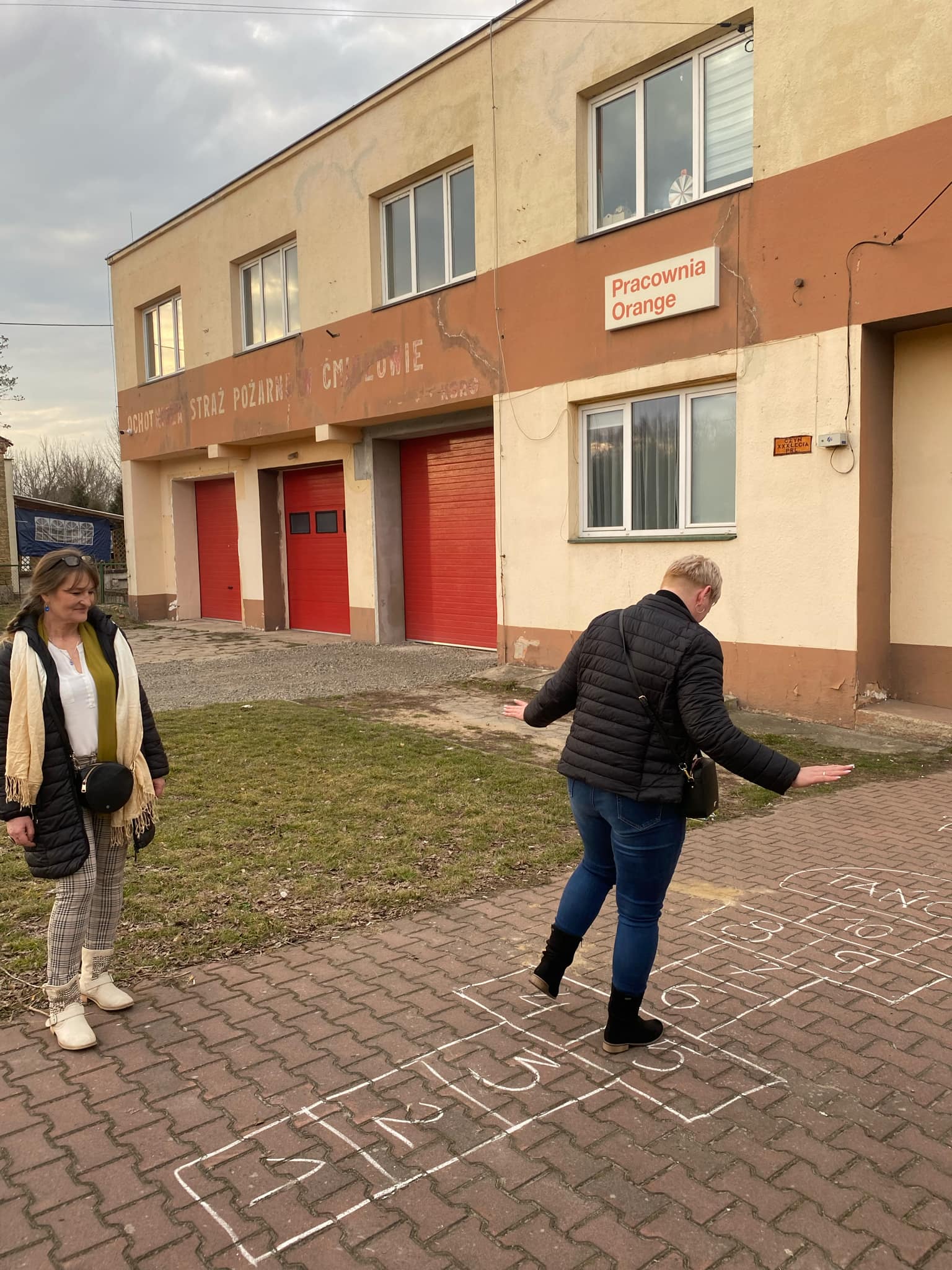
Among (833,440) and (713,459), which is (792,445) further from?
(713,459)

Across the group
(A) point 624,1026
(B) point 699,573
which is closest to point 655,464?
(B) point 699,573

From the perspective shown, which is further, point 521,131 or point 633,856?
point 521,131

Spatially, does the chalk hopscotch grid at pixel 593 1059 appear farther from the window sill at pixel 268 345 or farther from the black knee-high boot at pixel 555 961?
the window sill at pixel 268 345

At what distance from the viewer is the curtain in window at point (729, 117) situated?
9.55 metres

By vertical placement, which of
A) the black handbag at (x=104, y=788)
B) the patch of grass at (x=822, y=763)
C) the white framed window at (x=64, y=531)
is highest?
the white framed window at (x=64, y=531)

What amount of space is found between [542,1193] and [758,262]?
8703mm

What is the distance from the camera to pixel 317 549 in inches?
679

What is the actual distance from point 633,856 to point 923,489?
686 centimetres

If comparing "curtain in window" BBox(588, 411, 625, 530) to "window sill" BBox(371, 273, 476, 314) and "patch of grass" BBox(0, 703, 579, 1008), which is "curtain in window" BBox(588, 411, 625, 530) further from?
"patch of grass" BBox(0, 703, 579, 1008)

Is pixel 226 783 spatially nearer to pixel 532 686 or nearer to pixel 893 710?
pixel 532 686

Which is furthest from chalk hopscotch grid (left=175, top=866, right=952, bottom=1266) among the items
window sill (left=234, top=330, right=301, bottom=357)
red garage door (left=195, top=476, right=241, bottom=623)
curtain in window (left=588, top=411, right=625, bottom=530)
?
red garage door (left=195, top=476, right=241, bottom=623)

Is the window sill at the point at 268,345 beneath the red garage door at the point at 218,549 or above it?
above

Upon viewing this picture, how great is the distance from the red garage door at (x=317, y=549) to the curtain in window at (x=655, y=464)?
6827 mm

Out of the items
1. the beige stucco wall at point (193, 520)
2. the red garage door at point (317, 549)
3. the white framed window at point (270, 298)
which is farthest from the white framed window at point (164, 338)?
the red garage door at point (317, 549)
